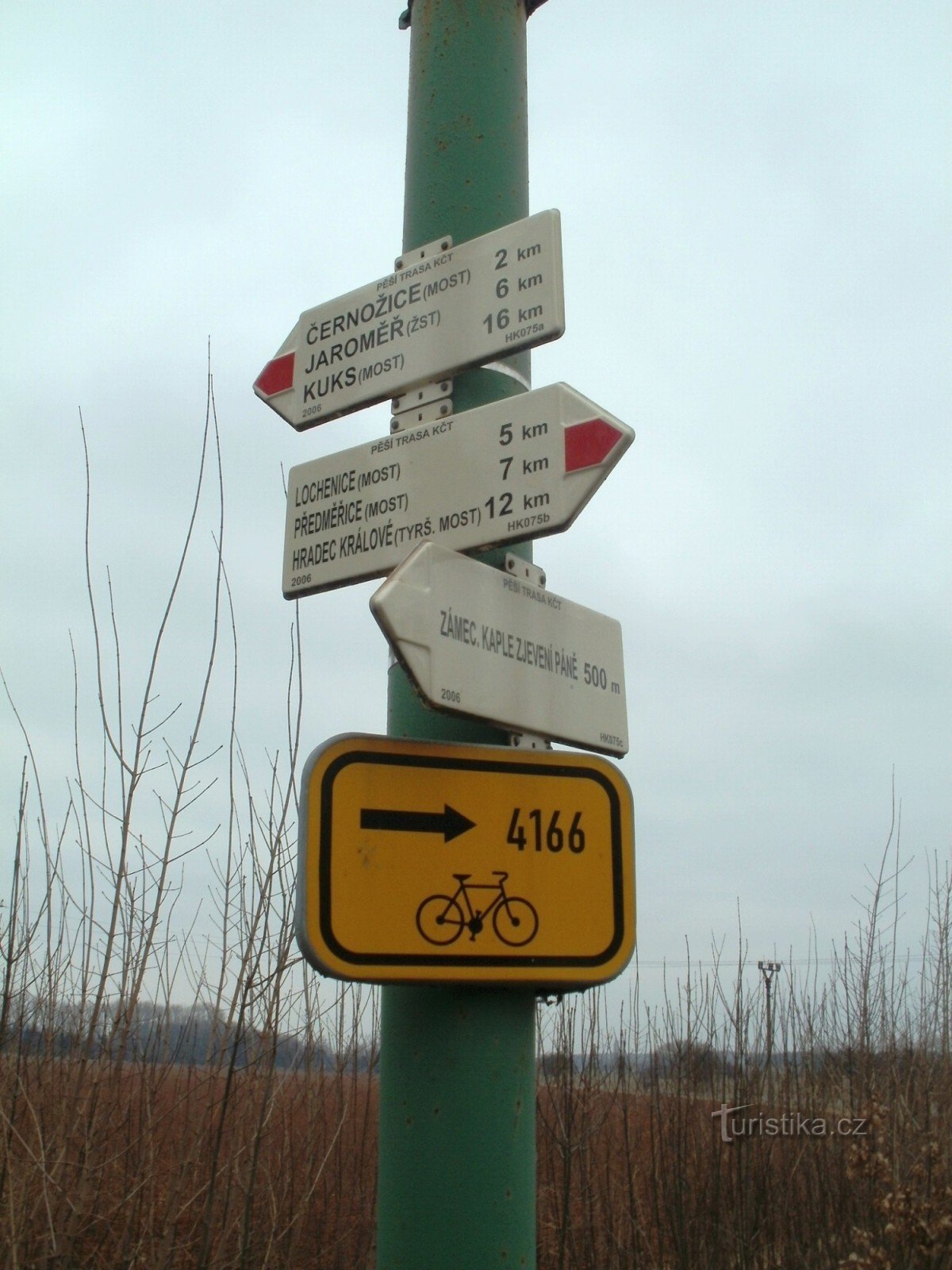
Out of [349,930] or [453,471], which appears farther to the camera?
[453,471]

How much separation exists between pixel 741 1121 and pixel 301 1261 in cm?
257

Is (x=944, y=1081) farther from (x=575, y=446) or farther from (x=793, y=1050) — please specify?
(x=575, y=446)

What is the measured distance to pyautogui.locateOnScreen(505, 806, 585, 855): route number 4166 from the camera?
1.65 m

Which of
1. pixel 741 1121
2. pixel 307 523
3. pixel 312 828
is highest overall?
pixel 307 523

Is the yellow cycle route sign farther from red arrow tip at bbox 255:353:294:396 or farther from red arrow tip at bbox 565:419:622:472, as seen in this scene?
red arrow tip at bbox 255:353:294:396

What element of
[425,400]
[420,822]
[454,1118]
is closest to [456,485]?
[425,400]

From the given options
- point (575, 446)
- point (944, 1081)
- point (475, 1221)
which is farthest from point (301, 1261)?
point (575, 446)

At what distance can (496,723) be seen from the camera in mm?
1688

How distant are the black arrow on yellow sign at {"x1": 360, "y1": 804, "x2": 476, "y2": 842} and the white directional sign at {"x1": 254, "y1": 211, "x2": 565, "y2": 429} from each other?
763mm

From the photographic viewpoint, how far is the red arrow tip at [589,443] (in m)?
1.75

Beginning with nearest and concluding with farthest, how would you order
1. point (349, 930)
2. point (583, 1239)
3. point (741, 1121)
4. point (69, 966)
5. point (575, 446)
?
point (349, 930) < point (575, 446) < point (69, 966) < point (583, 1239) < point (741, 1121)

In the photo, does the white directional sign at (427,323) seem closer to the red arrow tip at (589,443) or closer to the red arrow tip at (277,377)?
the red arrow tip at (277,377)
